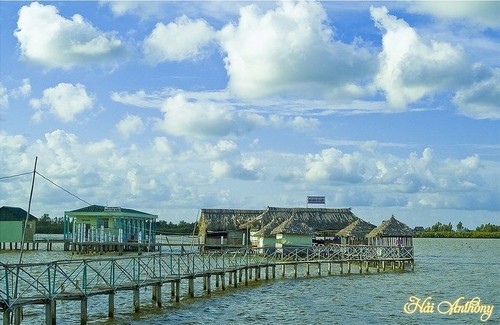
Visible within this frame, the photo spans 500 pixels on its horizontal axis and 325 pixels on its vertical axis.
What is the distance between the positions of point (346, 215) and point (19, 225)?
31855mm

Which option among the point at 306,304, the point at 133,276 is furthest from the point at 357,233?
the point at 133,276

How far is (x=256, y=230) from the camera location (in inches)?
2483

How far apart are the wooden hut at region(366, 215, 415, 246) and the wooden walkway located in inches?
48.5

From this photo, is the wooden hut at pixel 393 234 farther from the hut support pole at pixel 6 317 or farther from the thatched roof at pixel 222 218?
the hut support pole at pixel 6 317

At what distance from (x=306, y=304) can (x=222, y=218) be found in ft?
124

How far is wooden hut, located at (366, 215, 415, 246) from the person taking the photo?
51.4 meters

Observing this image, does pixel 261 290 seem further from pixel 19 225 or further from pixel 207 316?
pixel 19 225

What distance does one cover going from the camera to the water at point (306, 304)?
2477 cm

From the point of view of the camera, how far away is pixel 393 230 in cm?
5169

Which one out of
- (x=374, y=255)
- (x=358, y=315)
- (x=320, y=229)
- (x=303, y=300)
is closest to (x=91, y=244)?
(x=320, y=229)

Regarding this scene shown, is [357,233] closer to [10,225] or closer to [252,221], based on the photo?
[252,221]

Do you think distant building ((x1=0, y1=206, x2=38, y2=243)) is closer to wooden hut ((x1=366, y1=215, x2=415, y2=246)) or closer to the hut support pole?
wooden hut ((x1=366, y1=215, x2=415, y2=246))

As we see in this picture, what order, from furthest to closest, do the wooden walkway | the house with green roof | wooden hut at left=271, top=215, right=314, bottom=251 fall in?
the house with green roof < wooden hut at left=271, top=215, right=314, bottom=251 < the wooden walkway

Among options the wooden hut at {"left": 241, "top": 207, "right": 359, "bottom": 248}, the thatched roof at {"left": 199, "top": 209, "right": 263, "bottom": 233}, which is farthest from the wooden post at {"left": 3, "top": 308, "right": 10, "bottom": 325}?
the thatched roof at {"left": 199, "top": 209, "right": 263, "bottom": 233}
